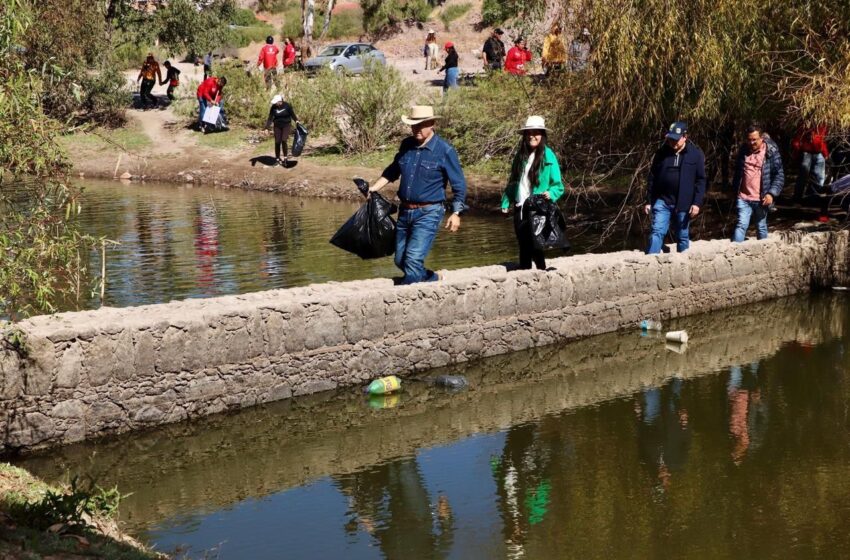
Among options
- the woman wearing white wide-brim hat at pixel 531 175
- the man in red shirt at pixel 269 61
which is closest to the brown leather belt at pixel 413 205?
the woman wearing white wide-brim hat at pixel 531 175

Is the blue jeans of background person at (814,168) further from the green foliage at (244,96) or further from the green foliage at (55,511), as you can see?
the green foliage at (244,96)

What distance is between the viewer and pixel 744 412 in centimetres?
1072

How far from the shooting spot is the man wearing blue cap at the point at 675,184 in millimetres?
13820

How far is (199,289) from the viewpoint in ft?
49.6

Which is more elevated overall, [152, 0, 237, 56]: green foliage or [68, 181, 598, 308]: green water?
[152, 0, 237, 56]: green foliage

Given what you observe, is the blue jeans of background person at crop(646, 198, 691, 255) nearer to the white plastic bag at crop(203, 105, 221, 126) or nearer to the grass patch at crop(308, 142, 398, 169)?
the grass patch at crop(308, 142, 398, 169)

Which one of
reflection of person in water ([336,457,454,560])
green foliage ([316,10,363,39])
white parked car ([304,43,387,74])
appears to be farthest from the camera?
green foliage ([316,10,363,39])

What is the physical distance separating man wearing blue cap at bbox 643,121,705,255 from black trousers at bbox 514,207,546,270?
1.83 metres

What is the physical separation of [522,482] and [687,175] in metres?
5.93

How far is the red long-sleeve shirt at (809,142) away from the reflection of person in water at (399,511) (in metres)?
10.4

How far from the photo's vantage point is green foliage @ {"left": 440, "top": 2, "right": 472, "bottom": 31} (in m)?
61.7

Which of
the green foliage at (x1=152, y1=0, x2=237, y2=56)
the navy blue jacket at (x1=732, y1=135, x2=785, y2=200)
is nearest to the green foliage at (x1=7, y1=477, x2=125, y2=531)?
the navy blue jacket at (x1=732, y1=135, x2=785, y2=200)

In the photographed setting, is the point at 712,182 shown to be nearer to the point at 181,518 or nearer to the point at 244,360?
the point at 244,360

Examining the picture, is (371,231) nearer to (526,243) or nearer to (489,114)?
(526,243)
